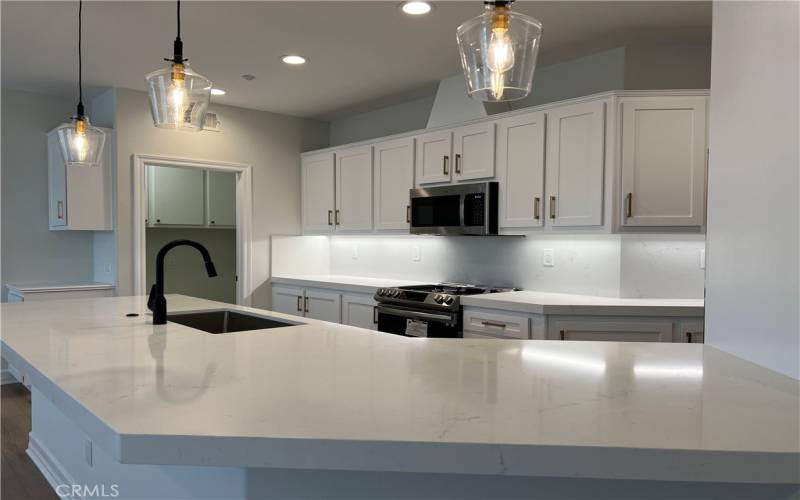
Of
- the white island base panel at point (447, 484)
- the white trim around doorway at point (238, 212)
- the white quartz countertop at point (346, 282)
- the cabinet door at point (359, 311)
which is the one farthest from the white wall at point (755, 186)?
the white trim around doorway at point (238, 212)

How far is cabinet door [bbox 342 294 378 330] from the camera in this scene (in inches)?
167

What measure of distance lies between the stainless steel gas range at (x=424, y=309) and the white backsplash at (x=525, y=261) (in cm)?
23

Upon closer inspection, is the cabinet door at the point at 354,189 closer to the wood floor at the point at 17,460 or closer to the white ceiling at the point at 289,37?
the white ceiling at the point at 289,37

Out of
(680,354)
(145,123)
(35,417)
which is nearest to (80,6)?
(145,123)

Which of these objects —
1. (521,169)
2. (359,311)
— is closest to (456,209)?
(521,169)

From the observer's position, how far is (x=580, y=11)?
2.93 meters

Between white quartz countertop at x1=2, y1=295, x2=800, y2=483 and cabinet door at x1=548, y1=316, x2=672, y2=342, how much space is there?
4.65 ft

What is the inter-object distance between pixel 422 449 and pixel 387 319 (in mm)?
3123

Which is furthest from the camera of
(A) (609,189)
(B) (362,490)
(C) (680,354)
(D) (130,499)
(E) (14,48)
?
(E) (14,48)

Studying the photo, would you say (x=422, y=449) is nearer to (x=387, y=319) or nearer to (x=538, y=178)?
(x=538, y=178)

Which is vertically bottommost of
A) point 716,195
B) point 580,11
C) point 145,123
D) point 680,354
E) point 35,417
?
point 35,417

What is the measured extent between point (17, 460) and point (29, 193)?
2451 mm

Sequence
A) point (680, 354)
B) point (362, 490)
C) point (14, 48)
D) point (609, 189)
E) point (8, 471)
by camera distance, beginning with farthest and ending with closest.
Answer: point (14, 48) < point (609, 189) < point (8, 471) < point (680, 354) < point (362, 490)

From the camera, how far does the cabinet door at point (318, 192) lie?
5.16 m
